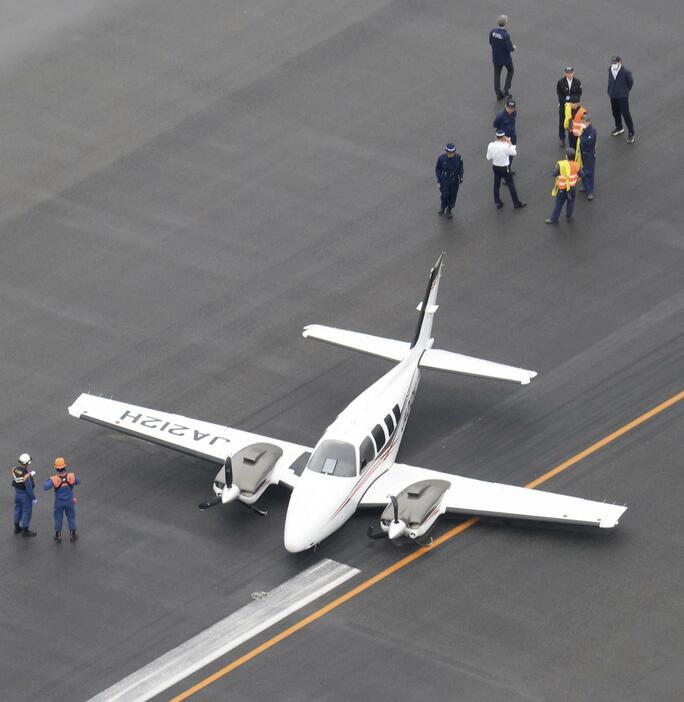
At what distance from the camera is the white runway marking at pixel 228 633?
41.3 metres

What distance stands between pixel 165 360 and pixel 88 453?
3.90m

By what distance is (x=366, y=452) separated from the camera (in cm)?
4506

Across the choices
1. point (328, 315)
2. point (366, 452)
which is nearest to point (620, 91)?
point (328, 315)

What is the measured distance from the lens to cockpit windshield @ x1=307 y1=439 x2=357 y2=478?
44.7m

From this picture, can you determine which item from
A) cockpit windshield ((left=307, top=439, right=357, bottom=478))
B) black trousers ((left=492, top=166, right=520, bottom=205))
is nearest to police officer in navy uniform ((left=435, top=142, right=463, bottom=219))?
black trousers ((left=492, top=166, right=520, bottom=205))

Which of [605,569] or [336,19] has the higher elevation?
[336,19]

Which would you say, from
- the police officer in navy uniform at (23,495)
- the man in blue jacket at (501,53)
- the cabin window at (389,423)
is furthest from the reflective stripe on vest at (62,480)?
the man in blue jacket at (501,53)

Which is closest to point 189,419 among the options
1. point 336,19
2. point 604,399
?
point 604,399

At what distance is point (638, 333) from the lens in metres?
50.1

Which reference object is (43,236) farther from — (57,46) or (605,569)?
(605,569)

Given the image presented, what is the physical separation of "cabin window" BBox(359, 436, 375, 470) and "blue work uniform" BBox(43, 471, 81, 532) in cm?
636

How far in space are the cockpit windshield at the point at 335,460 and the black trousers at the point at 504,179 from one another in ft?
39.9

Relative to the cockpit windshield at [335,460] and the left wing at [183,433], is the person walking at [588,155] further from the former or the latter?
the cockpit windshield at [335,460]

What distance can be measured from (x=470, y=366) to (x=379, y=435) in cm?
295
